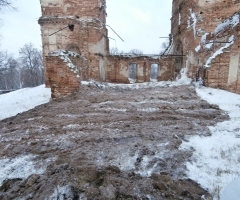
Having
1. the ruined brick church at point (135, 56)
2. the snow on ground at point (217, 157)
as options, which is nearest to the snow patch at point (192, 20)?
the ruined brick church at point (135, 56)

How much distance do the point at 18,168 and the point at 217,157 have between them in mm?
2843

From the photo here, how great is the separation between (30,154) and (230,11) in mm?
12914

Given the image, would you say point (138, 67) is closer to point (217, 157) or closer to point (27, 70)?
point (217, 157)

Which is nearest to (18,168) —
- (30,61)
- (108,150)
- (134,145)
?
(108,150)

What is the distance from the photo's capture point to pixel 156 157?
8.78ft

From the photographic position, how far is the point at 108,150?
9.56 ft

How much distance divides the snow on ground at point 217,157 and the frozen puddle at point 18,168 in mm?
2065

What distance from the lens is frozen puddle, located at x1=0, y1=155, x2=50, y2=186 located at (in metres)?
2.39

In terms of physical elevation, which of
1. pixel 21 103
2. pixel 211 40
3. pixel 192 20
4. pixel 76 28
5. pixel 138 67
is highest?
pixel 76 28

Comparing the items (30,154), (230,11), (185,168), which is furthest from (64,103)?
(230,11)

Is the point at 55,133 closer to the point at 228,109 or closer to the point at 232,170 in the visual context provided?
the point at 232,170

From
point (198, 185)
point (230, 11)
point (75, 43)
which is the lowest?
point (198, 185)

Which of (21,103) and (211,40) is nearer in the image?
(211,40)

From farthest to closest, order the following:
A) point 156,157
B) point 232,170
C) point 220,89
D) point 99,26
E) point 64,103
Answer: point 99,26, point 220,89, point 64,103, point 156,157, point 232,170
